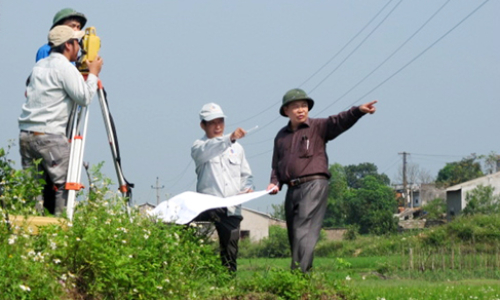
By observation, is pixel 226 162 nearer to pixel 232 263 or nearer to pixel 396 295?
pixel 232 263

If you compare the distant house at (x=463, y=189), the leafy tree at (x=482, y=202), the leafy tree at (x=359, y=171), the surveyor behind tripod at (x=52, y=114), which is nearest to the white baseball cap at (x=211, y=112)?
the surveyor behind tripod at (x=52, y=114)

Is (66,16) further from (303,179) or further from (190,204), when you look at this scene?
(303,179)

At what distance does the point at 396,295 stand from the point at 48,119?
3.77 meters

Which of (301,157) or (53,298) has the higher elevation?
(301,157)

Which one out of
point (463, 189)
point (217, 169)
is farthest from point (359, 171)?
point (217, 169)

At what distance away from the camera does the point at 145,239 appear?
276 inches

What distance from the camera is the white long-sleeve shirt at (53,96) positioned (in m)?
7.86

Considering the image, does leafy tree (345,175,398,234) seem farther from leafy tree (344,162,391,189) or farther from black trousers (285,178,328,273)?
black trousers (285,178,328,273)

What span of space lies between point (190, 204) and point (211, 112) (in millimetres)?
1079

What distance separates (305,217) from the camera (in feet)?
27.8

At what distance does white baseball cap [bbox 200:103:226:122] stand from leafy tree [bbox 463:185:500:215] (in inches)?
2185

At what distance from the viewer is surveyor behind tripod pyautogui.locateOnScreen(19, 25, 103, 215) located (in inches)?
309

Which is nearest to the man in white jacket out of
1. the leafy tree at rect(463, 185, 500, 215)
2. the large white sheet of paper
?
the large white sheet of paper

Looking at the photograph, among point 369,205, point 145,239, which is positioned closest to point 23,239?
point 145,239
